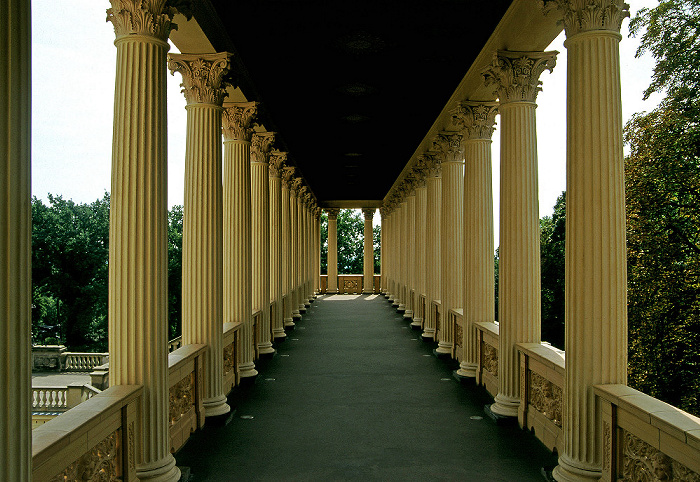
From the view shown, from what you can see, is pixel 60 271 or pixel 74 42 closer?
pixel 60 271

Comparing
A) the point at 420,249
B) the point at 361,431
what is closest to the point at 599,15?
the point at 361,431

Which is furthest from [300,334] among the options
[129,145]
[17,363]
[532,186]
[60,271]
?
[60,271]

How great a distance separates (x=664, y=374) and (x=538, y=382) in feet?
50.4

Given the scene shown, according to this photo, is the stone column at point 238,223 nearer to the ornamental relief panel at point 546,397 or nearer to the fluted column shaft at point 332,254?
the ornamental relief panel at point 546,397

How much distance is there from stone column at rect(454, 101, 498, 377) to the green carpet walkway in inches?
64.8

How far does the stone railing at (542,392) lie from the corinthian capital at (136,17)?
26.9 ft

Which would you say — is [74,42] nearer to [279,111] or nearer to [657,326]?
[279,111]

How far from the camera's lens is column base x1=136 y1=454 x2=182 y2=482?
7.90 meters

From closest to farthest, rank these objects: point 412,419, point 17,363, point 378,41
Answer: point 17,363 < point 412,419 < point 378,41

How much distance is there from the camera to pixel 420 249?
27.7m

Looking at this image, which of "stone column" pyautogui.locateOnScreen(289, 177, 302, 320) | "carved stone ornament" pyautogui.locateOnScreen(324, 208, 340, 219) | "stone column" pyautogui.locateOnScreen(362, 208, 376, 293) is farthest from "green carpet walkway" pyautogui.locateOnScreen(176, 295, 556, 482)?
"carved stone ornament" pyautogui.locateOnScreen(324, 208, 340, 219)

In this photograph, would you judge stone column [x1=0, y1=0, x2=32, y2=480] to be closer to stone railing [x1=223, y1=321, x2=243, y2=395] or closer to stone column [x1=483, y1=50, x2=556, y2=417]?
stone column [x1=483, y1=50, x2=556, y2=417]

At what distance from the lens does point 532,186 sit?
1185 cm

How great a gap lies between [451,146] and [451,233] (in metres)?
3.07
